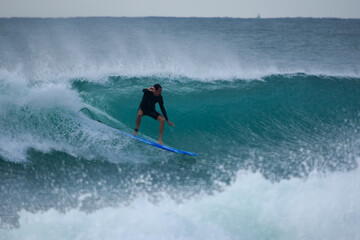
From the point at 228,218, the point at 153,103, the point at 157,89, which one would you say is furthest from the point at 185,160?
the point at 228,218

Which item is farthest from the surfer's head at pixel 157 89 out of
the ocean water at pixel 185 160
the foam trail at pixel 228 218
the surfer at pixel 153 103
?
the foam trail at pixel 228 218

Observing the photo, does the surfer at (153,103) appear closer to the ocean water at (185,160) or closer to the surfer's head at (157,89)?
the surfer's head at (157,89)

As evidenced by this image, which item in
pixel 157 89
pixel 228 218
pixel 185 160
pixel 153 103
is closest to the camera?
pixel 228 218

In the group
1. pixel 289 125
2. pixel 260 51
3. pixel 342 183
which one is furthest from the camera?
pixel 260 51

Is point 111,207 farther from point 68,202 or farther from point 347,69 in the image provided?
point 347,69

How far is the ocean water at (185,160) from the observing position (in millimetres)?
4445

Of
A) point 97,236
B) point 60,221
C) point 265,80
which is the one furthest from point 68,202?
point 265,80

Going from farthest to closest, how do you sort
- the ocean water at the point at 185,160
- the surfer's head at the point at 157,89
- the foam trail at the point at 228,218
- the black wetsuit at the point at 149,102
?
the black wetsuit at the point at 149,102
the surfer's head at the point at 157,89
the ocean water at the point at 185,160
the foam trail at the point at 228,218

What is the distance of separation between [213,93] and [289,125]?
2691 millimetres

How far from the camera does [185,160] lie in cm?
625

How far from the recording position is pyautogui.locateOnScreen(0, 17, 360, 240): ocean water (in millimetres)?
4445

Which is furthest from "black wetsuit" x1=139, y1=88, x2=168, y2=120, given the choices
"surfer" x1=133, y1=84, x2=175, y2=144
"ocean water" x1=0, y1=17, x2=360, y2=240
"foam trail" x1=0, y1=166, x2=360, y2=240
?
"foam trail" x1=0, y1=166, x2=360, y2=240

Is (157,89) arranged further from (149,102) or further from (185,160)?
(185,160)

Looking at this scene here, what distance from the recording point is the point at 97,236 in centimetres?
423
